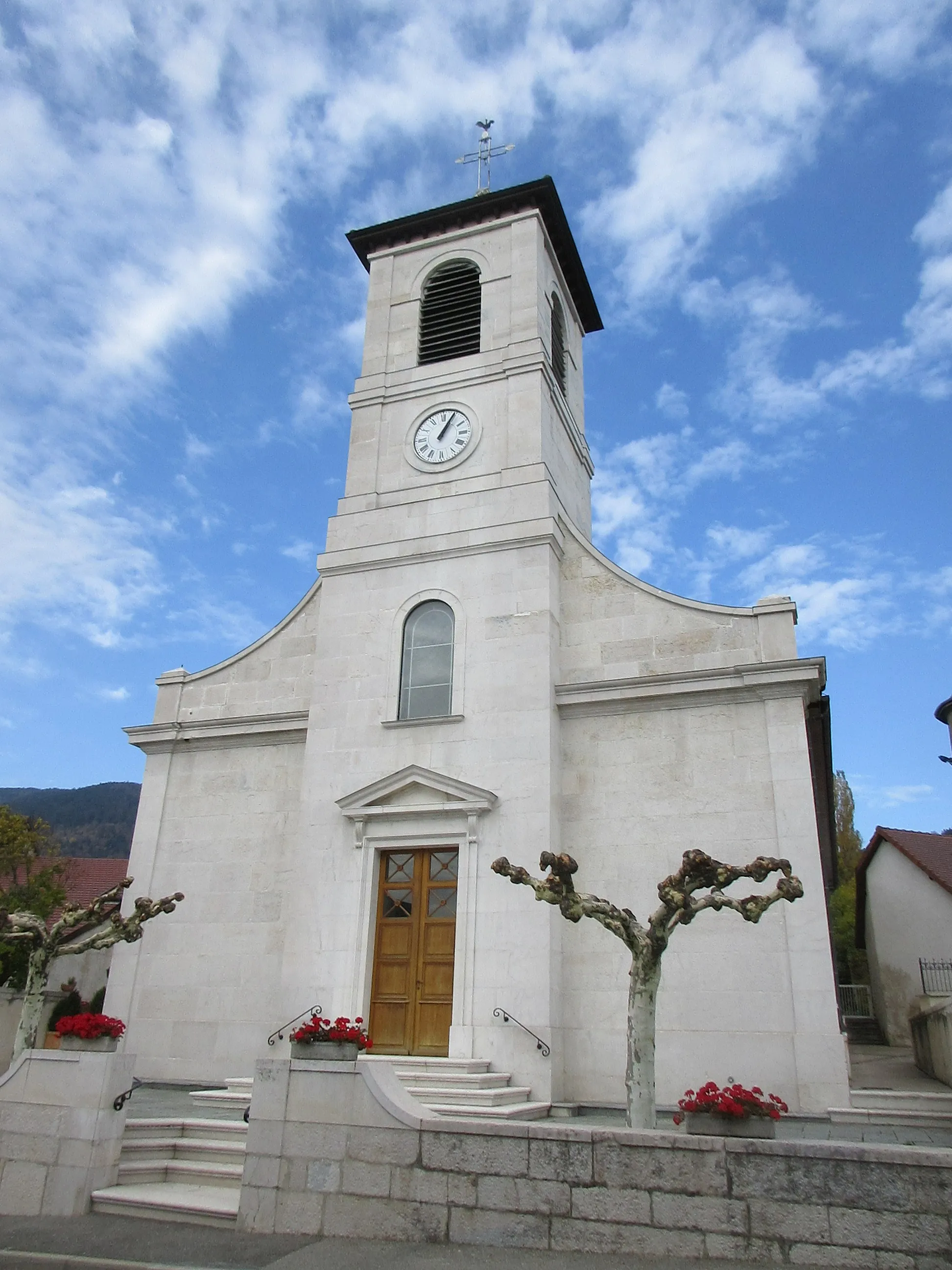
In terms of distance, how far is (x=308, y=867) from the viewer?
1565 cm

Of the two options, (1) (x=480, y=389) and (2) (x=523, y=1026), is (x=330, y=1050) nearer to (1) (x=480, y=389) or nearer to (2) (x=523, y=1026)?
(2) (x=523, y=1026)

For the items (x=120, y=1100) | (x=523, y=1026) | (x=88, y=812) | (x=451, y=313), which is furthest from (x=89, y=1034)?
(x=88, y=812)

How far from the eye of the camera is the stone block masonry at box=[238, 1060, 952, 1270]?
6.59 metres

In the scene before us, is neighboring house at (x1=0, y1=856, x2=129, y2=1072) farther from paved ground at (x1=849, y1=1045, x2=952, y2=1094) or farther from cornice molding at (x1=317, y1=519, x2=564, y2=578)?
paved ground at (x1=849, y1=1045, x2=952, y2=1094)

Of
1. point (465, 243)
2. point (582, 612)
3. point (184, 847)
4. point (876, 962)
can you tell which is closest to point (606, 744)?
point (582, 612)

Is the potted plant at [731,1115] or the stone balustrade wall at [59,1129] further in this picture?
the stone balustrade wall at [59,1129]

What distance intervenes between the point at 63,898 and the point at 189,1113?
10.0m

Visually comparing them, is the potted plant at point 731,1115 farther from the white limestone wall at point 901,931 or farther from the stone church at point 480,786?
the white limestone wall at point 901,931

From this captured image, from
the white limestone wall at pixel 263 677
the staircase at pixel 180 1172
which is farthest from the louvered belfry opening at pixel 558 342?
the staircase at pixel 180 1172

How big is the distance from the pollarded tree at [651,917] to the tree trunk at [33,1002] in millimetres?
7537

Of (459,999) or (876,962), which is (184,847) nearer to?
(459,999)

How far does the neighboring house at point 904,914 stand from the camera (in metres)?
23.7

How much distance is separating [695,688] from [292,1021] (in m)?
8.25

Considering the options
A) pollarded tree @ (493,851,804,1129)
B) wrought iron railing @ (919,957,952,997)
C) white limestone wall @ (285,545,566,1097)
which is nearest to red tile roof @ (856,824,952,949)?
wrought iron railing @ (919,957,952,997)
